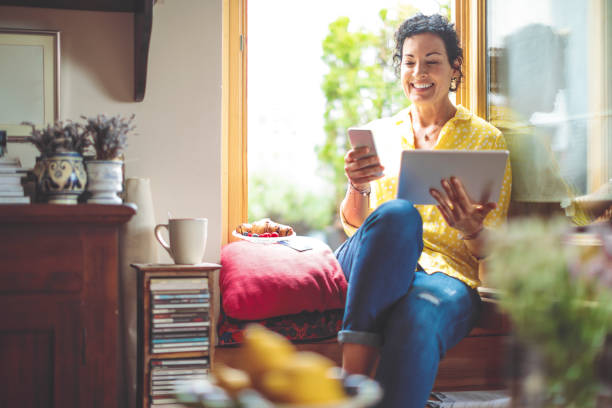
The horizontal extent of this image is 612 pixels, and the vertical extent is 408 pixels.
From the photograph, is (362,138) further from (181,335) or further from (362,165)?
(181,335)

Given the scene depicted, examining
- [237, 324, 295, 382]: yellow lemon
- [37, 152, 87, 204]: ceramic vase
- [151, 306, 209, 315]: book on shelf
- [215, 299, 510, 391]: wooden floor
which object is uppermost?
[37, 152, 87, 204]: ceramic vase

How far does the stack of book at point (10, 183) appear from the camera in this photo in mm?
1301

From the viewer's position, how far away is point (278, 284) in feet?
5.63

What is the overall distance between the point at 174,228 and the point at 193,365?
36 centimetres

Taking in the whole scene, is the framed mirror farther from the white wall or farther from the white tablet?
the white tablet

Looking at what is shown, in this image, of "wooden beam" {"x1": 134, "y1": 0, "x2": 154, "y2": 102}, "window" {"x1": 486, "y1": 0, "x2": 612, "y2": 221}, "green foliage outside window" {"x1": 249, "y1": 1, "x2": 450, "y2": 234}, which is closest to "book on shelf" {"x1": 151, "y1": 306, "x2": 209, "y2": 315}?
"wooden beam" {"x1": 134, "y1": 0, "x2": 154, "y2": 102}

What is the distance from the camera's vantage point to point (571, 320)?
23.5 inches

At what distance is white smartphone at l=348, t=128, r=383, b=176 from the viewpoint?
5.05 feet

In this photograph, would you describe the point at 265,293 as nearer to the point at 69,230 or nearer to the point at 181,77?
the point at 69,230

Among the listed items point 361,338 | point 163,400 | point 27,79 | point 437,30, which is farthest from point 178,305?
point 437,30

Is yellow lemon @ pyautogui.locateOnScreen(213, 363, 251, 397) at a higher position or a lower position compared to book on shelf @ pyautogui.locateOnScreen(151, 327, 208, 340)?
higher

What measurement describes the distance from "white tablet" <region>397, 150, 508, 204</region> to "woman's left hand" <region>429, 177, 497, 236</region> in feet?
0.05

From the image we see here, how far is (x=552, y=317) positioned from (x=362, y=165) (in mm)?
1054

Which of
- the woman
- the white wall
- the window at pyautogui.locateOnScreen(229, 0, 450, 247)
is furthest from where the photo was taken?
the window at pyautogui.locateOnScreen(229, 0, 450, 247)
